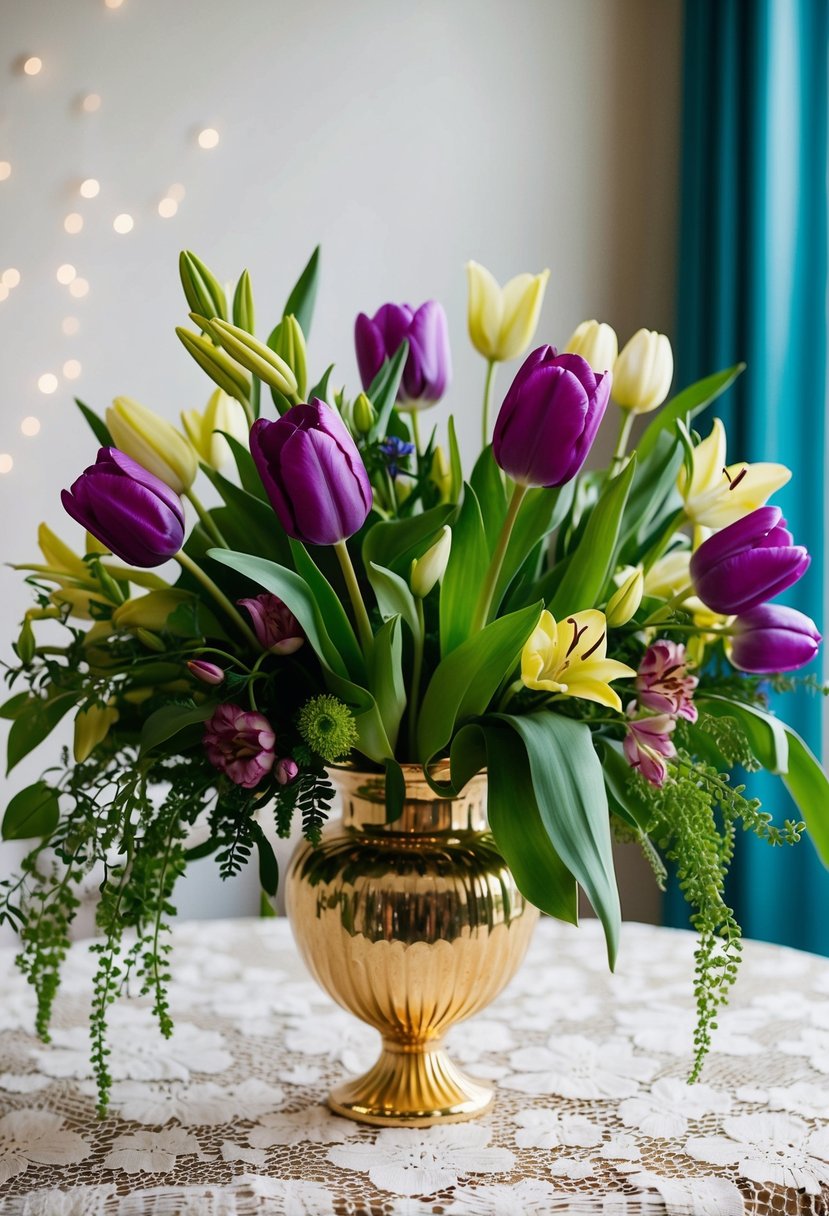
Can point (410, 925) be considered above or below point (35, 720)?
below

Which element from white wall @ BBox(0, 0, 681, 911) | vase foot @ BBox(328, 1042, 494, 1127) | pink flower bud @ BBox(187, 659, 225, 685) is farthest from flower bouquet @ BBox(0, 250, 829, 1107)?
white wall @ BBox(0, 0, 681, 911)

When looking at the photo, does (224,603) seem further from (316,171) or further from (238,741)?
(316,171)

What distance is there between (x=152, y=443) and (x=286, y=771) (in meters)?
0.26

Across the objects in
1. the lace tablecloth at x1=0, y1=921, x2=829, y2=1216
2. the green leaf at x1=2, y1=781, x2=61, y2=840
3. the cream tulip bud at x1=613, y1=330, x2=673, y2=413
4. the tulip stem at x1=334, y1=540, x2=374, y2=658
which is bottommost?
the lace tablecloth at x1=0, y1=921, x2=829, y2=1216

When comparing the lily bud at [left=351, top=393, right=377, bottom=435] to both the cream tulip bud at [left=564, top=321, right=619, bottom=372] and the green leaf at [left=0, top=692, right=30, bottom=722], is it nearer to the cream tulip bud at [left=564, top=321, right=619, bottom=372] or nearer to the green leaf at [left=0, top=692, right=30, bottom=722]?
the cream tulip bud at [left=564, top=321, right=619, bottom=372]

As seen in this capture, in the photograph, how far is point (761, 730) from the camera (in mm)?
923

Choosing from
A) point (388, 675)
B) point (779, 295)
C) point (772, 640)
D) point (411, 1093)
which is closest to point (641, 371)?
point (772, 640)

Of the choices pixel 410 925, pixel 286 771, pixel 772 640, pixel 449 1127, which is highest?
pixel 772 640

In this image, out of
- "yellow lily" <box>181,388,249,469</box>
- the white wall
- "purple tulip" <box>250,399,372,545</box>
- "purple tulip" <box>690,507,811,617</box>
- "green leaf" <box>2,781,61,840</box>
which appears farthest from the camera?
the white wall

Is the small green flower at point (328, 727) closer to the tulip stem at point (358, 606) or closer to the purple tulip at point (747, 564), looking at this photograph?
the tulip stem at point (358, 606)

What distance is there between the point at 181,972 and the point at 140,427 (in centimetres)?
67

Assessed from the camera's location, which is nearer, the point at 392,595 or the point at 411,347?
the point at 392,595

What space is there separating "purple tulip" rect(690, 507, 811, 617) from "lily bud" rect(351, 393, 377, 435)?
264 mm

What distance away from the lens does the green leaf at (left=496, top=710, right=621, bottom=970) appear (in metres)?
0.76
